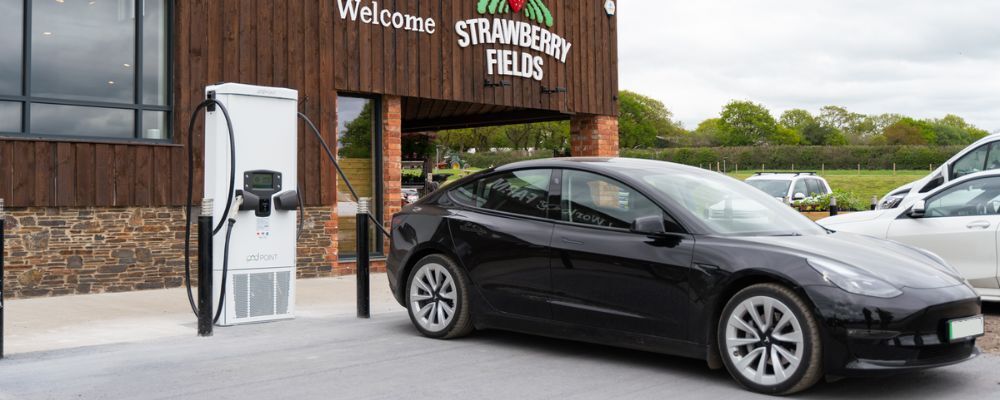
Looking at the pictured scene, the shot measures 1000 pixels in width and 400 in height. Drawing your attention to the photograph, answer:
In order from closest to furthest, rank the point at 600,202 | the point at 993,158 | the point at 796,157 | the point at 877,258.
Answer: the point at 877,258
the point at 600,202
the point at 993,158
the point at 796,157

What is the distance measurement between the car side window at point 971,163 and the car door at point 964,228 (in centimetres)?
571

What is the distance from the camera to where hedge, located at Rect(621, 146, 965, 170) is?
78.1 meters

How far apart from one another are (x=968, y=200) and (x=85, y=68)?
9680 mm

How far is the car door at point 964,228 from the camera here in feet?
30.4

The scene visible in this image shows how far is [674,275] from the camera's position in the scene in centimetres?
636

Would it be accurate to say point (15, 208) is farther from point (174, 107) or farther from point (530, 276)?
point (530, 276)

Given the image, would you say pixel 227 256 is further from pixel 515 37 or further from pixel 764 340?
pixel 515 37

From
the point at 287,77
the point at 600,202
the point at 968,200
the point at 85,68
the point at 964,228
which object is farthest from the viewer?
the point at 287,77

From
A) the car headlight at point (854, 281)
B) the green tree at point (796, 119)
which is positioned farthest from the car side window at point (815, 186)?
the green tree at point (796, 119)

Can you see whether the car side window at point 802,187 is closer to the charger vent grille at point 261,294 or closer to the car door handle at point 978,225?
the car door handle at point 978,225

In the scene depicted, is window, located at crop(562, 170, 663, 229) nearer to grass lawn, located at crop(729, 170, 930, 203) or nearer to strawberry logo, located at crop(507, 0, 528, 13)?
strawberry logo, located at crop(507, 0, 528, 13)

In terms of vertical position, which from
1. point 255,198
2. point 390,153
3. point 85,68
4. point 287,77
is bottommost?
point 255,198

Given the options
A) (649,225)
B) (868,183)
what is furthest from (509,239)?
(868,183)

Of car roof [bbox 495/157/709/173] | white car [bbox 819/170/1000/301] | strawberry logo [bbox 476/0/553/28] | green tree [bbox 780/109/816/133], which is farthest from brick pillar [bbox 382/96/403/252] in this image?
green tree [bbox 780/109/816/133]
